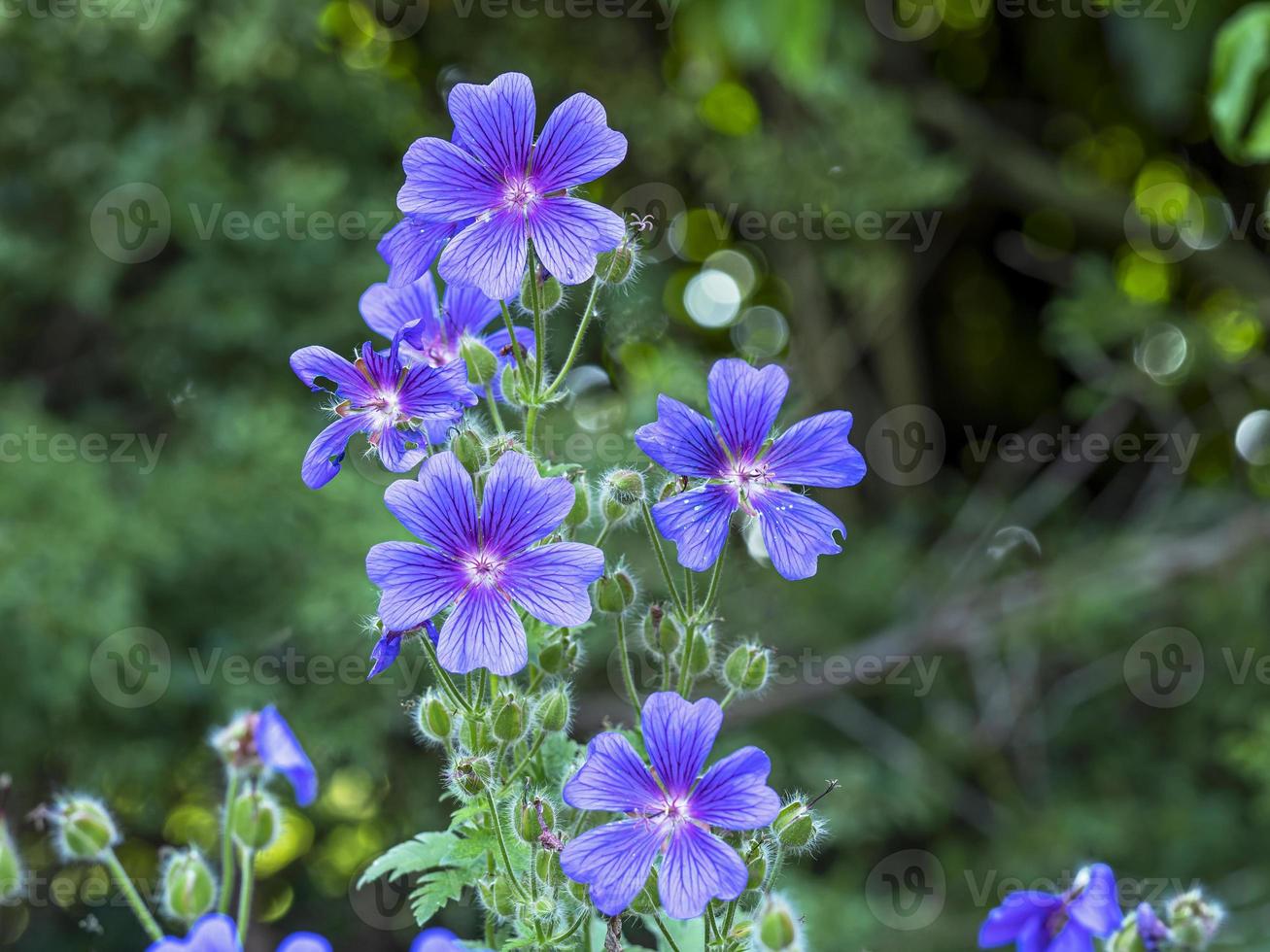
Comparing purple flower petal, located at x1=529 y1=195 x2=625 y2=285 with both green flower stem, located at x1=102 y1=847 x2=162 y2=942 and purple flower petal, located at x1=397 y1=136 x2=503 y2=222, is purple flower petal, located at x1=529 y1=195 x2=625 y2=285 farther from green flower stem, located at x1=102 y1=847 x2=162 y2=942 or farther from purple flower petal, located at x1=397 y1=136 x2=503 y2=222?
green flower stem, located at x1=102 y1=847 x2=162 y2=942

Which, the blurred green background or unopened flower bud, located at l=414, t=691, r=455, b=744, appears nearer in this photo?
unopened flower bud, located at l=414, t=691, r=455, b=744

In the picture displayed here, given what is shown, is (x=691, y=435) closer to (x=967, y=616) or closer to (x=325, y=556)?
(x=325, y=556)

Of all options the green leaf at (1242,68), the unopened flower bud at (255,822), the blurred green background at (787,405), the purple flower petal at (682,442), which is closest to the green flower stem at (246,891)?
the unopened flower bud at (255,822)

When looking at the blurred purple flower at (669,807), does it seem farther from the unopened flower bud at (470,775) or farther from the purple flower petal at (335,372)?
the purple flower petal at (335,372)

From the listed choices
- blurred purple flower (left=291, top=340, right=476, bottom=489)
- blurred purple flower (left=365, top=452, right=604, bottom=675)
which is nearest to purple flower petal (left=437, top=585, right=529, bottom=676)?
blurred purple flower (left=365, top=452, right=604, bottom=675)

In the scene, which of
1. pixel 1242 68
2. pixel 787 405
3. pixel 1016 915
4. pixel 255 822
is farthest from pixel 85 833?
pixel 787 405
